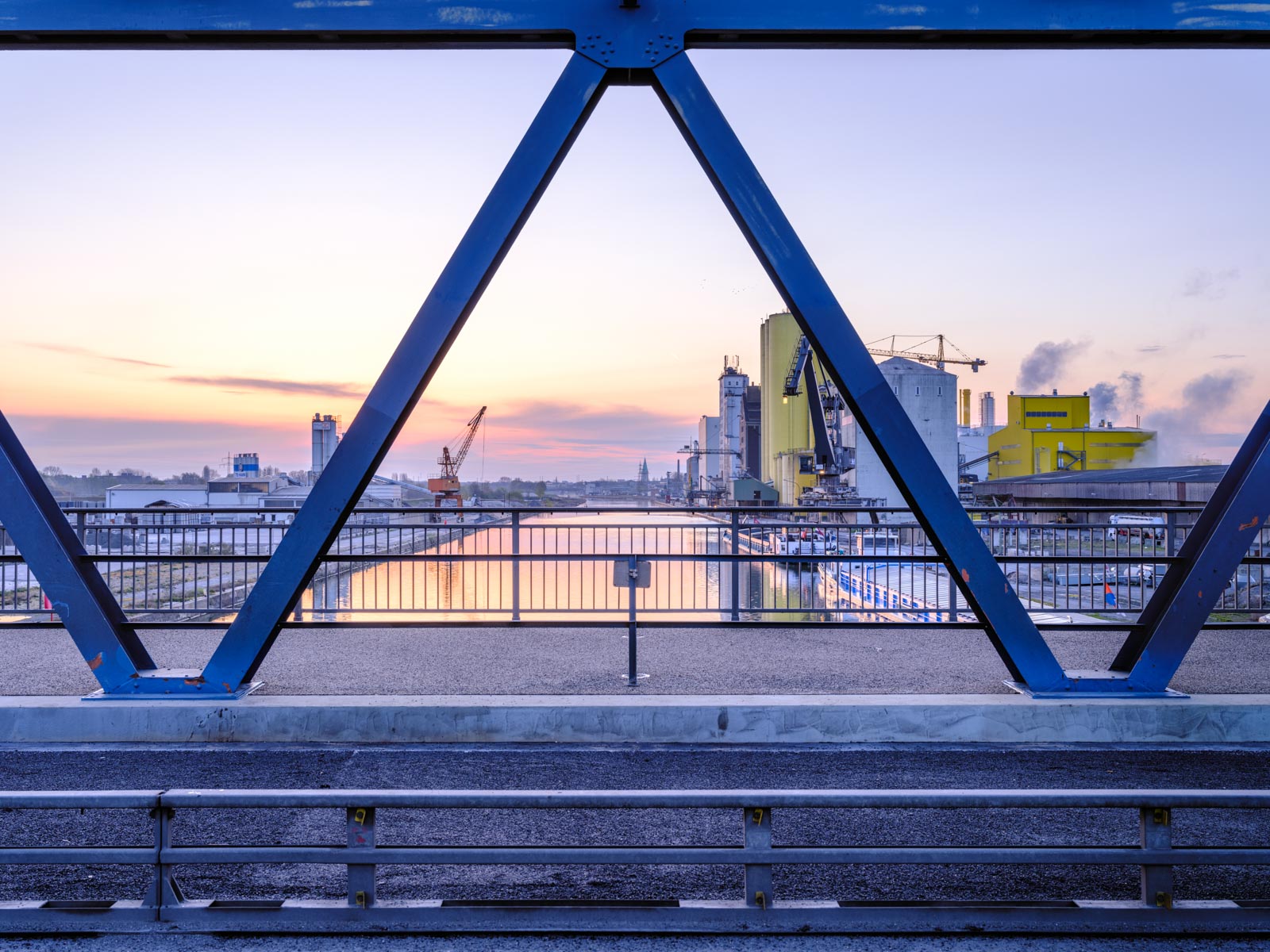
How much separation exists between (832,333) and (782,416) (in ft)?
261

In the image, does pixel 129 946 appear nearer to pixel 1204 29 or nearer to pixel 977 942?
pixel 977 942

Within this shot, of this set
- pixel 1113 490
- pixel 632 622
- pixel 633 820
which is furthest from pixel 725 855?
pixel 1113 490

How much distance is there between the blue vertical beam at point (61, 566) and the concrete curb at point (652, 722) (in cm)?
37

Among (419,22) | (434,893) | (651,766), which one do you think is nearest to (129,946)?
(434,893)

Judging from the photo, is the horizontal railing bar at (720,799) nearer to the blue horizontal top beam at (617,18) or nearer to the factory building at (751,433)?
the blue horizontal top beam at (617,18)

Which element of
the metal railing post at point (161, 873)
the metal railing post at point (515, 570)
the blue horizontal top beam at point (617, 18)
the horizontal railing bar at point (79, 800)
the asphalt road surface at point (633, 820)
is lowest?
the asphalt road surface at point (633, 820)

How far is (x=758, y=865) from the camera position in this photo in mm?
3400

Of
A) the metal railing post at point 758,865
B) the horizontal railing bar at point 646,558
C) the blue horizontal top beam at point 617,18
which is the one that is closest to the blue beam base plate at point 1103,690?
the horizontal railing bar at point 646,558

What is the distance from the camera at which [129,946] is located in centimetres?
338

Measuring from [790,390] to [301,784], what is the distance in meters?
64.5

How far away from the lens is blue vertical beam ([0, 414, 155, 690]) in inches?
235

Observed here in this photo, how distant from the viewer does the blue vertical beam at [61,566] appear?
5.98 m

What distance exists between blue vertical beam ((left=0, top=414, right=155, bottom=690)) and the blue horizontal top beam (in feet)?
10.3

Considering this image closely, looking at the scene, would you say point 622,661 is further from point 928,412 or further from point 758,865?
point 928,412
